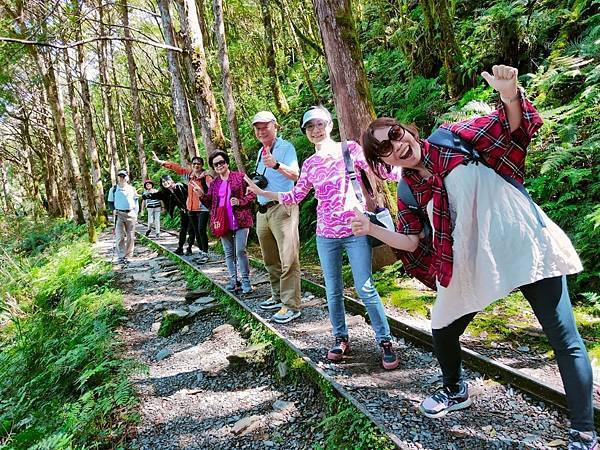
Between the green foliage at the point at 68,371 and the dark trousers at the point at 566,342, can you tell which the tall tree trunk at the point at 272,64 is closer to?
the green foliage at the point at 68,371

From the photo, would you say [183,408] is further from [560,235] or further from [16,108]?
→ [16,108]

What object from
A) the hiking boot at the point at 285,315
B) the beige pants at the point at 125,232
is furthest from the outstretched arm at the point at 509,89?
the beige pants at the point at 125,232

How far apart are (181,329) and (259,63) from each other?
52.7ft

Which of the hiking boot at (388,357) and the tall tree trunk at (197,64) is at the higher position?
the tall tree trunk at (197,64)

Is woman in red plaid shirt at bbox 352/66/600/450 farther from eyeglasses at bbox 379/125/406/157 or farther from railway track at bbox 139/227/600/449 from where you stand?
railway track at bbox 139/227/600/449

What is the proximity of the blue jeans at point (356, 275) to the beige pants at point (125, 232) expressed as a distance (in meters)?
8.28

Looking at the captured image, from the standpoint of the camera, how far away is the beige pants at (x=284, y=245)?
5375 millimetres

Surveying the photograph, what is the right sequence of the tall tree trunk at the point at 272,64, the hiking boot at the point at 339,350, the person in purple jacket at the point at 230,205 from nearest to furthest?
the hiking boot at the point at 339,350, the person in purple jacket at the point at 230,205, the tall tree trunk at the point at 272,64

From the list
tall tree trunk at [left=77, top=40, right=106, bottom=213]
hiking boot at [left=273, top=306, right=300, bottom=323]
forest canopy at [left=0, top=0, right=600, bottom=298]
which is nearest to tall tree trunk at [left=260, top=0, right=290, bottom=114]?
forest canopy at [left=0, top=0, right=600, bottom=298]

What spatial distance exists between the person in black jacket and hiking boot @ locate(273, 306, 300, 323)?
6.11m

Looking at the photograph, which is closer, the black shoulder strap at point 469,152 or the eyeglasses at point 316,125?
the black shoulder strap at point 469,152

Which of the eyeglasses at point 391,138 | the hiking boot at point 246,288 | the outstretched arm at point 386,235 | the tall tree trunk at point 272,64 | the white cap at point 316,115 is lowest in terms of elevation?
the hiking boot at point 246,288

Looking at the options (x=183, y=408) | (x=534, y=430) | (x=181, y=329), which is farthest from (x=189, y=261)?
(x=534, y=430)

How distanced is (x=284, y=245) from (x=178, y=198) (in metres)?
8.09
